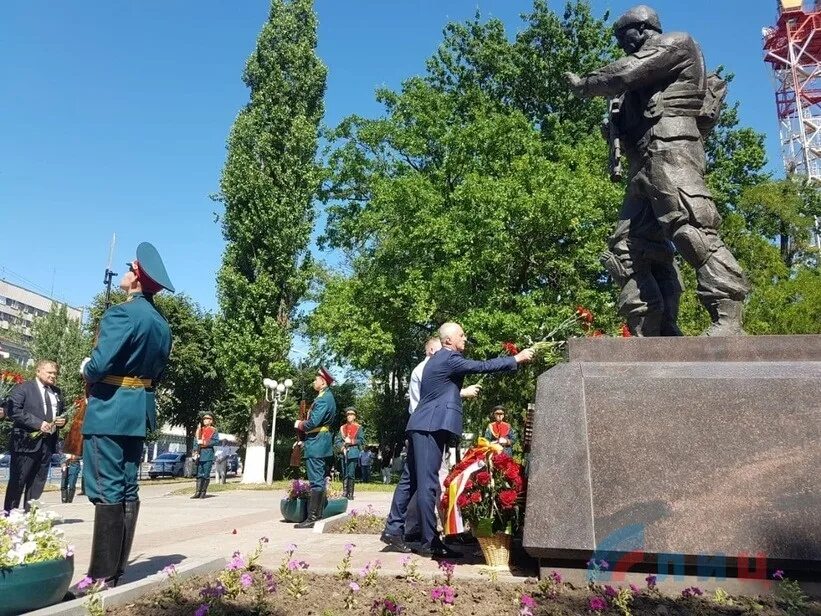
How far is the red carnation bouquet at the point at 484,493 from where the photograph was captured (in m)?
4.45

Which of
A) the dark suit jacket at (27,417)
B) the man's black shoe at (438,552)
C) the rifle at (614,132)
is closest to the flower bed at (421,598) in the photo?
the man's black shoe at (438,552)

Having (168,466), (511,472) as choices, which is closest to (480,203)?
(511,472)

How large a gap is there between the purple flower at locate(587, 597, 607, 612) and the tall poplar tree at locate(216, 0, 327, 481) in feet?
72.6

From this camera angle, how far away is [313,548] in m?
5.65

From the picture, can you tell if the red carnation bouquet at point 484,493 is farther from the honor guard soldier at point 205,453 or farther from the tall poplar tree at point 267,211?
the tall poplar tree at point 267,211

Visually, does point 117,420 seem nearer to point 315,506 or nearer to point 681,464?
point 681,464

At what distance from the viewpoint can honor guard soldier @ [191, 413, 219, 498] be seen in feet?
52.4

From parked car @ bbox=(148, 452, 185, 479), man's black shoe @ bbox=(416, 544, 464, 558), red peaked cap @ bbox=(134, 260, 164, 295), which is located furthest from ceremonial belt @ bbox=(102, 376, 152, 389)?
A: parked car @ bbox=(148, 452, 185, 479)

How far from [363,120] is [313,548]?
22.0 meters

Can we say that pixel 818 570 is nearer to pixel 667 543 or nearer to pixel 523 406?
pixel 667 543

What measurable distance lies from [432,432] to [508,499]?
1019 mm

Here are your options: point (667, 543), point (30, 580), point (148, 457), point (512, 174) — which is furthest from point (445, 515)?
point (148, 457)

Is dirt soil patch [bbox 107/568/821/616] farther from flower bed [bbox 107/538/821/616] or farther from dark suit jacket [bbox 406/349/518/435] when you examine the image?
dark suit jacket [bbox 406/349/518/435]

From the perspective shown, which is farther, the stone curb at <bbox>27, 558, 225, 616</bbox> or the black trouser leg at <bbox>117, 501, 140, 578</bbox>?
the black trouser leg at <bbox>117, 501, 140, 578</bbox>
